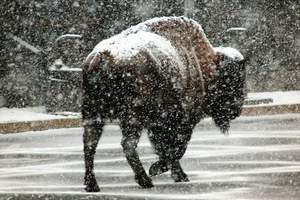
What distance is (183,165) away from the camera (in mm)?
10062

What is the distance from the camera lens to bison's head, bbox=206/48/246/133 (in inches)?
380

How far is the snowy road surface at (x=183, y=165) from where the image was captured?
7.87 meters

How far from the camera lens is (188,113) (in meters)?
8.88

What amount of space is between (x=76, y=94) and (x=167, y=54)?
877 cm

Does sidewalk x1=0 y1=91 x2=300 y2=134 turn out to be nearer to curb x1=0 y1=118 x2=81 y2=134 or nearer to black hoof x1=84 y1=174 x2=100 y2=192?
curb x1=0 y1=118 x2=81 y2=134

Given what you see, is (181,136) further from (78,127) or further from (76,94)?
(76,94)

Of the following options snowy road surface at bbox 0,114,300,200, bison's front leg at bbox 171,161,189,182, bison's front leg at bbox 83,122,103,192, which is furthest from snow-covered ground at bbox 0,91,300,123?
bison's front leg at bbox 83,122,103,192

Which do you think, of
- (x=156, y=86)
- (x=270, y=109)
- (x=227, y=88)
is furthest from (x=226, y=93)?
(x=270, y=109)

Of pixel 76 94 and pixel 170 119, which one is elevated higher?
pixel 170 119

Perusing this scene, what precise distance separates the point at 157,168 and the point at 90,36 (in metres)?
10.3

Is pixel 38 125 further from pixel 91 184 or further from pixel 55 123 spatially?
pixel 91 184

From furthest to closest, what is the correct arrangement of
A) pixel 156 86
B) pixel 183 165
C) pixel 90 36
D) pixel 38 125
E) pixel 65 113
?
pixel 90 36
pixel 65 113
pixel 38 125
pixel 183 165
pixel 156 86

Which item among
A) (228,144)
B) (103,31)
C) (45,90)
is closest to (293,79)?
(103,31)

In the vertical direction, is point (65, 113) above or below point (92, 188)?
below
